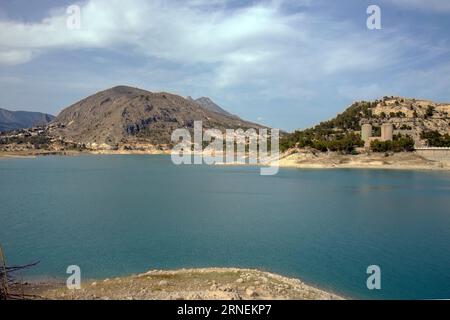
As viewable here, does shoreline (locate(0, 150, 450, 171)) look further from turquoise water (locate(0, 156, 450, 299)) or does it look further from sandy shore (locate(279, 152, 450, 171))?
turquoise water (locate(0, 156, 450, 299))

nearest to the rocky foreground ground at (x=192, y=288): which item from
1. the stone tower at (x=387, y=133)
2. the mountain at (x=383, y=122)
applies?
the mountain at (x=383, y=122)

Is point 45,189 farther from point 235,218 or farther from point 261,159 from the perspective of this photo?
point 261,159

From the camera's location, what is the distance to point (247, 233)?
97.9 ft

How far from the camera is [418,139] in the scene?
11019 centimetres

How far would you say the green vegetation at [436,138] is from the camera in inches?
4031

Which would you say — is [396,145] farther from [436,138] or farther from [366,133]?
[436,138]

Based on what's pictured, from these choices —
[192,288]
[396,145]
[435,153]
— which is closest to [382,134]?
[396,145]

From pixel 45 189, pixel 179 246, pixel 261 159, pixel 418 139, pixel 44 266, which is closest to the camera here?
pixel 44 266

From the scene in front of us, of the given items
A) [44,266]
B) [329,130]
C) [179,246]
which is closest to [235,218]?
[179,246]

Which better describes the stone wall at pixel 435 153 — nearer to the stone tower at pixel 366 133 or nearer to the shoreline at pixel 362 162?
the shoreline at pixel 362 162

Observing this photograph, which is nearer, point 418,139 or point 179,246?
point 179,246

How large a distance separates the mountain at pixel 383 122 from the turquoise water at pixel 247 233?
5508 cm

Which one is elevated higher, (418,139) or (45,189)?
(418,139)
